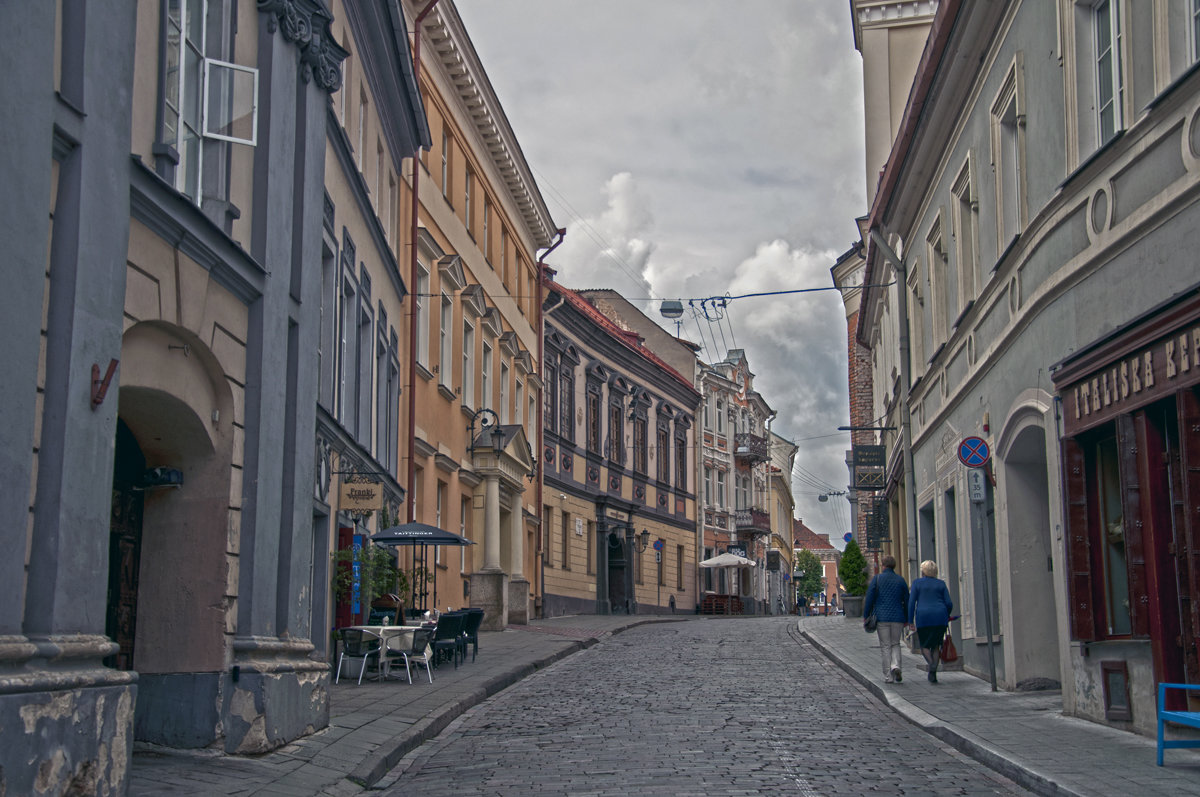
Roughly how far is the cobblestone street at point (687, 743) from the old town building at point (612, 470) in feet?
66.5

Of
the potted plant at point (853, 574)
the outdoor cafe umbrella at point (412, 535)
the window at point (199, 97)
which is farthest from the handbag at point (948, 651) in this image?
the potted plant at point (853, 574)

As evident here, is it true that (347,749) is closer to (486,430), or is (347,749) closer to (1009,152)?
(1009,152)

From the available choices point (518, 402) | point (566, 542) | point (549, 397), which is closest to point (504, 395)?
point (518, 402)

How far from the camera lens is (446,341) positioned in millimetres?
27688

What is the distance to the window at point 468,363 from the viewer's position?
2912cm

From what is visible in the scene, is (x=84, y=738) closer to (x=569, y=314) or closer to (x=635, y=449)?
(x=569, y=314)

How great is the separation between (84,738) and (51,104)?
345 centimetres

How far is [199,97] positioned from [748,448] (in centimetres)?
5357

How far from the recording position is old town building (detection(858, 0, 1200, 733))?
10.3m

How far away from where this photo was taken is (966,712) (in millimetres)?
13352

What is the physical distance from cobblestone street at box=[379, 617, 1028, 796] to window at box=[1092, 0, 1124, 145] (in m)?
5.45

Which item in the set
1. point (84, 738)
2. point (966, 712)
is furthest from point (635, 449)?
point (84, 738)

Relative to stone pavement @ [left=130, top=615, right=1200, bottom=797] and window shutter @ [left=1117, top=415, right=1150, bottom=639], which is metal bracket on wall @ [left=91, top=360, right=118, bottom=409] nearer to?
stone pavement @ [left=130, top=615, right=1200, bottom=797]

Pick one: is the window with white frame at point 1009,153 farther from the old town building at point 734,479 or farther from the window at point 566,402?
the old town building at point 734,479
